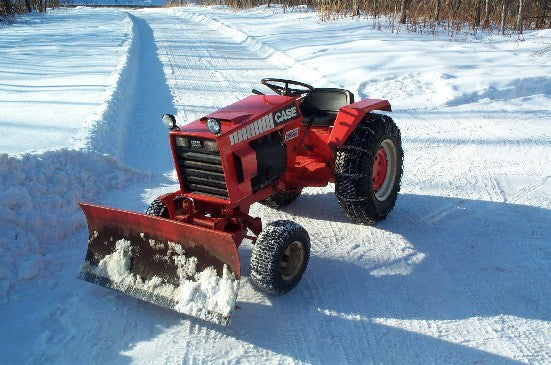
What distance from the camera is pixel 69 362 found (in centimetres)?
318

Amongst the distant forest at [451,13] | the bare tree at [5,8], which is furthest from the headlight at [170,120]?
the bare tree at [5,8]

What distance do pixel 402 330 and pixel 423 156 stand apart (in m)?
3.61

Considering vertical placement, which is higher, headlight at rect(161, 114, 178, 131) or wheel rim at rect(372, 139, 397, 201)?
headlight at rect(161, 114, 178, 131)

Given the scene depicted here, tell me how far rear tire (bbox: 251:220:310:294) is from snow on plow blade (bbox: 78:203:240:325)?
0.76ft

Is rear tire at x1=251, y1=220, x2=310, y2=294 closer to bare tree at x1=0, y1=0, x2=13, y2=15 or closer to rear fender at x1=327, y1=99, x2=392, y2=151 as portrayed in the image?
rear fender at x1=327, y1=99, x2=392, y2=151

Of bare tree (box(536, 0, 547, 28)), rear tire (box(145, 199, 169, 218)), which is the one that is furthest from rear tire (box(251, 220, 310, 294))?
bare tree (box(536, 0, 547, 28))

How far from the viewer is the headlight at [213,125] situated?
11.8 ft

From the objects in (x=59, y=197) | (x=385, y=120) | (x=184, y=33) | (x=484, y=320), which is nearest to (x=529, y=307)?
(x=484, y=320)

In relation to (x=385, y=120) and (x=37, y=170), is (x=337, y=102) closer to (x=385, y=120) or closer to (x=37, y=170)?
(x=385, y=120)

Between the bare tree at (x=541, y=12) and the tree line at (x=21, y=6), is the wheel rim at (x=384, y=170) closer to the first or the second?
the bare tree at (x=541, y=12)

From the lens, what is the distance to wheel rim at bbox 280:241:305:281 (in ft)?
12.5

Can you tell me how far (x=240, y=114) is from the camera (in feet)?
13.2

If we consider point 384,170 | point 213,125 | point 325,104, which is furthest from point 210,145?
point 384,170

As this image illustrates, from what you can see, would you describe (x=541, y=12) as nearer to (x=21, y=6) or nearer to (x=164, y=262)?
(x=164, y=262)
